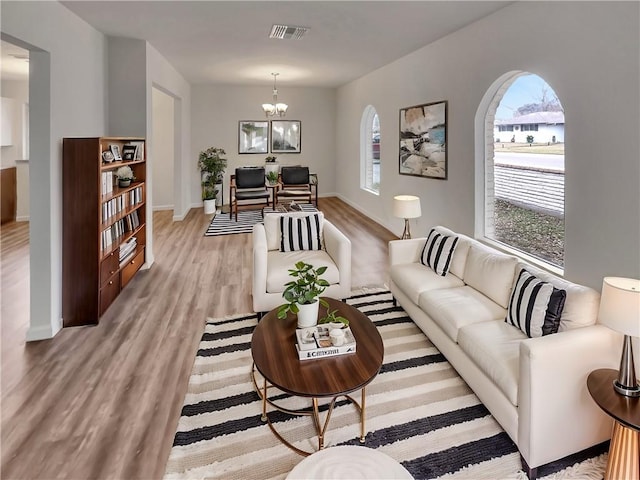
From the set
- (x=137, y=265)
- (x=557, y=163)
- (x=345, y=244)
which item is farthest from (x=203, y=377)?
(x=557, y=163)

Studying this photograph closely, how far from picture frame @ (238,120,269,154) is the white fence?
6.67 m

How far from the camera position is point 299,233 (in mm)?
3805

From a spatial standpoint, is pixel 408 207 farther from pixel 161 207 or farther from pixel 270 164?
pixel 161 207

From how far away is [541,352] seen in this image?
1.68m

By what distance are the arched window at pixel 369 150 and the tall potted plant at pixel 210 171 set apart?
324cm

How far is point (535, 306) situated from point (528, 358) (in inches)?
21.2

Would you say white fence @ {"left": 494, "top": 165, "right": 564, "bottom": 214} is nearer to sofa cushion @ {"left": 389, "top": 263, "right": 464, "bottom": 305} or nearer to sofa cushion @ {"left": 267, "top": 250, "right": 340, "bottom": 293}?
sofa cushion @ {"left": 389, "top": 263, "right": 464, "bottom": 305}

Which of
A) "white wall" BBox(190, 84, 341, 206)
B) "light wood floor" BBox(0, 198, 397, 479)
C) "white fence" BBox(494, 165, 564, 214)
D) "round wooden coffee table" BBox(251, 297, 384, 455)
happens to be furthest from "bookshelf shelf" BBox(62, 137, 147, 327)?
"white wall" BBox(190, 84, 341, 206)

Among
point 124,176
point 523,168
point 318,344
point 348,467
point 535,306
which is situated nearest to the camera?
point 348,467

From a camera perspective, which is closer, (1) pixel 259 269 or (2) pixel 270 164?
(1) pixel 259 269

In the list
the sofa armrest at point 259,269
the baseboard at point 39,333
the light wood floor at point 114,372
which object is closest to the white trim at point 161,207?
the light wood floor at point 114,372

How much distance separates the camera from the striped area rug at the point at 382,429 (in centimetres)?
179

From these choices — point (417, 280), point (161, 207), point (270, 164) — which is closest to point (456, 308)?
point (417, 280)

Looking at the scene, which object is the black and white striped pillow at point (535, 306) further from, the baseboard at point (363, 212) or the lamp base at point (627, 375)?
the baseboard at point (363, 212)
